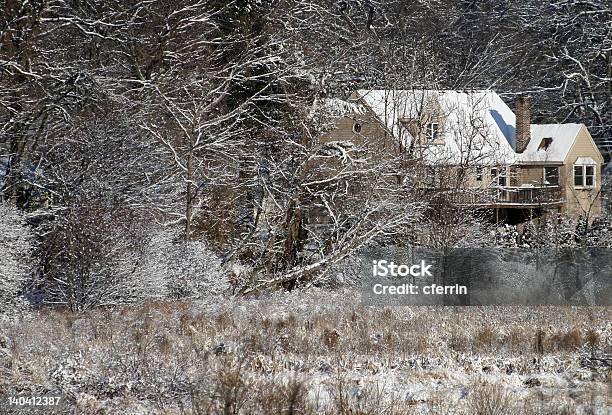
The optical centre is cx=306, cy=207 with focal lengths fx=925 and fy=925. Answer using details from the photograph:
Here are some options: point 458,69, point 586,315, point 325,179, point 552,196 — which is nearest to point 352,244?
point 325,179

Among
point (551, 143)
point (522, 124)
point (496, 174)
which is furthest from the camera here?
point (551, 143)

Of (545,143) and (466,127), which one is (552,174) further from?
(466,127)

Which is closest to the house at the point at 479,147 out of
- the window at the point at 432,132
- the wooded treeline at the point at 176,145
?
the window at the point at 432,132

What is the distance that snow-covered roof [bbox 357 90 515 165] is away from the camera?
2795cm

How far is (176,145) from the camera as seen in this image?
21.9 m

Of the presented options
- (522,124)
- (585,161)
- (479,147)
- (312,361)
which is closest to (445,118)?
(479,147)

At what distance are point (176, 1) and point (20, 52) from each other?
5.20 m

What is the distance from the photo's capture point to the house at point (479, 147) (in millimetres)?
25875

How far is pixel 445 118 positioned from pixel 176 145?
37.0ft

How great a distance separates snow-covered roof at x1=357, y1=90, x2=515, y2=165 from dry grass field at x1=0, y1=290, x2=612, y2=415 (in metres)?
13.2

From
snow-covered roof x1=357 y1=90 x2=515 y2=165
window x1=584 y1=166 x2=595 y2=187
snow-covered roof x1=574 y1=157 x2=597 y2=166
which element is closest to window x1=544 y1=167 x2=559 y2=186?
snow-covered roof x1=574 y1=157 x2=597 y2=166

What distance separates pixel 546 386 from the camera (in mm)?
9625

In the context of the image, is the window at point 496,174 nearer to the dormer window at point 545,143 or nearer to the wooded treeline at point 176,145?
the wooded treeline at point 176,145

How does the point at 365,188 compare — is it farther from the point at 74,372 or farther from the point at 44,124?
the point at 74,372
